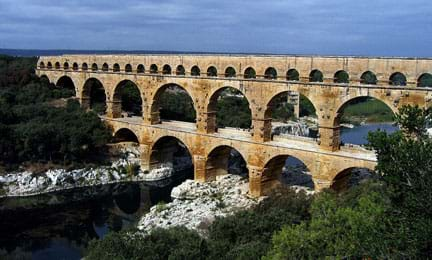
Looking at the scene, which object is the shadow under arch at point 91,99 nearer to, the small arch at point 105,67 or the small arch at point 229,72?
the small arch at point 105,67

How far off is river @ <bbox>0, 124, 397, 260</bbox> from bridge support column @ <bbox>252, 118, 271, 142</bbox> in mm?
5604

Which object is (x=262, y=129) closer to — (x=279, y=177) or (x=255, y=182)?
(x=255, y=182)

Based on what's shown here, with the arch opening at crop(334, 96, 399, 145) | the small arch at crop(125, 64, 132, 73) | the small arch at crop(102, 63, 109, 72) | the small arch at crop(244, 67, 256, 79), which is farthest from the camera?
the arch opening at crop(334, 96, 399, 145)

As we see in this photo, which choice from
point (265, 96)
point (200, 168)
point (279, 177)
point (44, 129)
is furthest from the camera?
point (44, 129)

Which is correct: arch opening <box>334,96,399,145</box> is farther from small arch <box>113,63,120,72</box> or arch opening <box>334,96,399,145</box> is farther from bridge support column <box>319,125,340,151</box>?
bridge support column <box>319,125,340,151</box>

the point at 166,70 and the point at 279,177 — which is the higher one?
the point at 166,70

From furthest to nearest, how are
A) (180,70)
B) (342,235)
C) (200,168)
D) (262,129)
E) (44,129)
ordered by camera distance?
(180,70)
(44,129)
(200,168)
(262,129)
(342,235)

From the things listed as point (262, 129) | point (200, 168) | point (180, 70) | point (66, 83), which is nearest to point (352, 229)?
point (262, 129)

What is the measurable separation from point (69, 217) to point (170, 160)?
9.80 metres

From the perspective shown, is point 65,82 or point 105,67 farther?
point 65,82

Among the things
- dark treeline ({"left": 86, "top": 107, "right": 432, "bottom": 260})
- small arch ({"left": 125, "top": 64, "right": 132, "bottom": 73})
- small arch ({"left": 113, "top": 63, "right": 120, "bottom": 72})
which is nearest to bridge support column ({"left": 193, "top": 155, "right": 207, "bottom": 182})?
small arch ({"left": 125, "top": 64, "right": 132, "bottom": 73})

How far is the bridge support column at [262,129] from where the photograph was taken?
25.1 meters

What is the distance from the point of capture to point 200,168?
2852cm

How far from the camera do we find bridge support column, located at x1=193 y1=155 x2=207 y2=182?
92.8 feet
